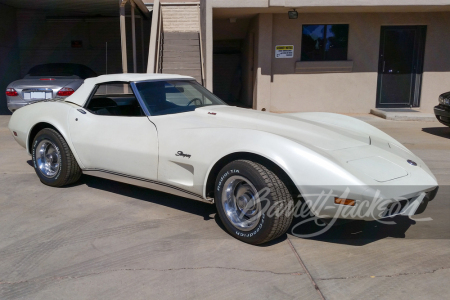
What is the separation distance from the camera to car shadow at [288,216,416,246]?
12.6ft

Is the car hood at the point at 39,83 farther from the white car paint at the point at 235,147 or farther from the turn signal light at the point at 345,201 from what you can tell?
the turn signal light at the point at 345,201

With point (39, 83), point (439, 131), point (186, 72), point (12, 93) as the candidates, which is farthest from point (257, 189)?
point (186, 72)

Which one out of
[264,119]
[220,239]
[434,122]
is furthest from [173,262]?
[434,122]

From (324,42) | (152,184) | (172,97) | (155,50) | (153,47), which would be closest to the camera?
(152,184)

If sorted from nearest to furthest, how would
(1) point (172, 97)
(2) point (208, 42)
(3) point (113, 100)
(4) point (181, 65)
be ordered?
(1) point (172, 97) < (3) point (113, 100) < (2) point (208, 42) < (4) point (181, 65)

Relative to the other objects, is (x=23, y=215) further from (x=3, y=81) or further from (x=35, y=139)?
(x=3, y=81)

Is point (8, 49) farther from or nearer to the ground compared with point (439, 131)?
farther from the ground

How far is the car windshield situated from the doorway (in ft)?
32.2

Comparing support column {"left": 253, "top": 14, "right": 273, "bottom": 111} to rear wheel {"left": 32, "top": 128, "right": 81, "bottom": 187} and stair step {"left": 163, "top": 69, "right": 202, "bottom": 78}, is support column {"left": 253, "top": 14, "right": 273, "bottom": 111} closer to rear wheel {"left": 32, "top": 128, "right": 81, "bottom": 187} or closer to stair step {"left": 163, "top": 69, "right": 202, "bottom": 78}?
stair step {"left": 163, "top": 69, "right": 202, "bottom": 78}

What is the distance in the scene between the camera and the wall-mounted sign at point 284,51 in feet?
42.9

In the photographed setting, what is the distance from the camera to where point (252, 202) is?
11.8 ft

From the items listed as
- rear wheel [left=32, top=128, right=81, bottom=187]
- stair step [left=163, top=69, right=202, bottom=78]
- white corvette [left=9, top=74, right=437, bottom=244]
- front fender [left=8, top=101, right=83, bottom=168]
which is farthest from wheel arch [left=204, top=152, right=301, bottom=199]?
stair step [left=163, top=69, right=202, bottom=78]

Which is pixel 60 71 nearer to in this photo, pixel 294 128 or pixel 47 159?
pixel 47 159

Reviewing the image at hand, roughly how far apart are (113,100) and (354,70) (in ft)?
32.1
